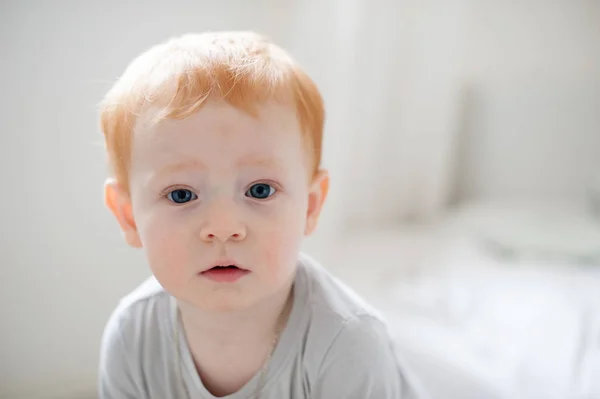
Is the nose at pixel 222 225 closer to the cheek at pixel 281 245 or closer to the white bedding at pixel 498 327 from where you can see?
the cheek at pixel 281 245

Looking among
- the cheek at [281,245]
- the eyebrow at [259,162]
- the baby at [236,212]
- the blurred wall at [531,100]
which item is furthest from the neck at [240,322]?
the blurred wall at [531,100]

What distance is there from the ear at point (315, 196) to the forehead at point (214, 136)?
12cm

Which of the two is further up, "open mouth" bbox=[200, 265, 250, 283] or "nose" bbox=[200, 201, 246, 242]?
"nose" bbox=[200, 201, 246, 242]

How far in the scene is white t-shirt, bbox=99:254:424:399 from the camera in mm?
806

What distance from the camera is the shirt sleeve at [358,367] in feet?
2.62

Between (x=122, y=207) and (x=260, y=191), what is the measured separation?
0.20 m

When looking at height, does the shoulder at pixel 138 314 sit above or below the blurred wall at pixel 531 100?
A: below

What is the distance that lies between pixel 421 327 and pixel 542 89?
930 millimetres

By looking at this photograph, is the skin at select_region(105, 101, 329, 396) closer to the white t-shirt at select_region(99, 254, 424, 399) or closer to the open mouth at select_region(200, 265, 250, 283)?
the open mouth at select_region(200, 265, 250, 283)

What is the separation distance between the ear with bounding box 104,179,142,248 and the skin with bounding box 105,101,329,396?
0.15ft

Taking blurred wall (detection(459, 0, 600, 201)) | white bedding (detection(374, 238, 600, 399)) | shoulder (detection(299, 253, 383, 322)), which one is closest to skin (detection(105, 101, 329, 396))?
shoulder (detection(299, 253, 383, 322))

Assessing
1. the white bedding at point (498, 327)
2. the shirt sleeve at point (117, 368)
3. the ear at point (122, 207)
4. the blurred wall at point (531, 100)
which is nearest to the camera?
the ear at point (122, 207)

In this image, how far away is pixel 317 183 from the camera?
804mm

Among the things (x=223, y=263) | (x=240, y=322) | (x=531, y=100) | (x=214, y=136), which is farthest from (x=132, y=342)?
(x=531, y=100)
